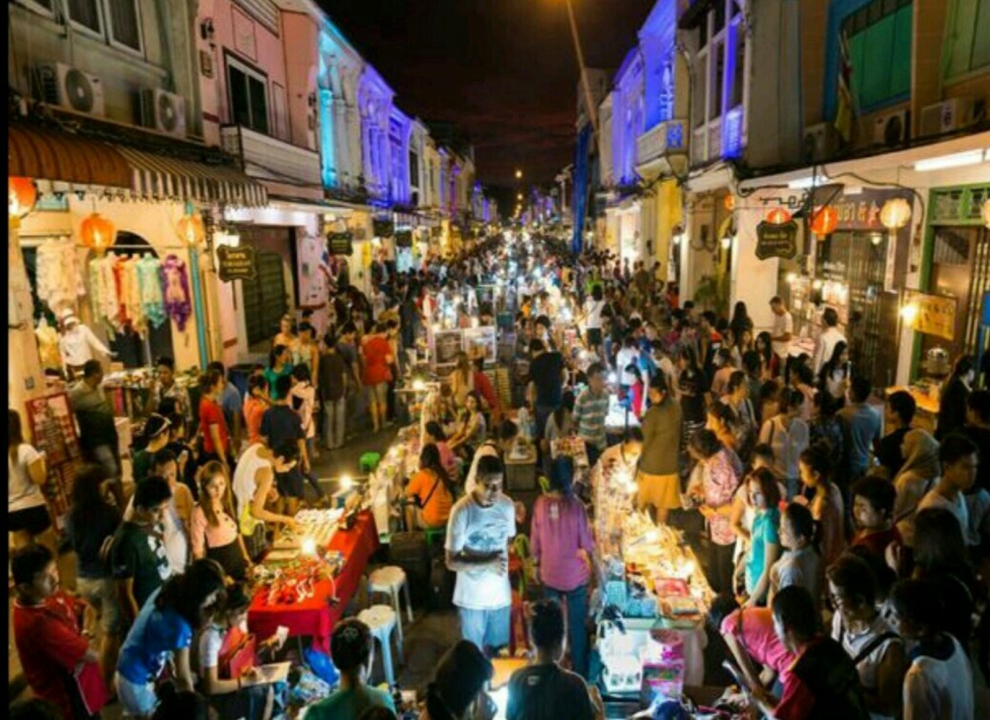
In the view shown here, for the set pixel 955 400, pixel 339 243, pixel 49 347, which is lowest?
pixel 955 400

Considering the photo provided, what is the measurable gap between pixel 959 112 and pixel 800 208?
13.6 ft

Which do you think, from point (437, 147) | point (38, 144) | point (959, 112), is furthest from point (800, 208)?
point (437, 147)

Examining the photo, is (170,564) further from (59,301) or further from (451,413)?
(59,301)

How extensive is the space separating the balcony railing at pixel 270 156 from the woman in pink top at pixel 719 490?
1053 centimetres

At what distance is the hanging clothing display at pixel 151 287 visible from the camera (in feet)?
34.7

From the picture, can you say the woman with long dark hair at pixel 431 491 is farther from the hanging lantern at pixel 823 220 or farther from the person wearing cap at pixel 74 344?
the hanging lantern at pixel 823 220

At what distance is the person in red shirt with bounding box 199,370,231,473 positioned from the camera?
830 centimetres

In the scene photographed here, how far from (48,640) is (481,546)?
9.68 feet

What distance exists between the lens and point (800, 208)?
1330 centimetres

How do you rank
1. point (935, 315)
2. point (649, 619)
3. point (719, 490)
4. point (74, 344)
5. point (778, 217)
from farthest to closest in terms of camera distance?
point (778, 217)
point (74, 344)
point (935, 315)
point (719, 490)
point (649, 619)

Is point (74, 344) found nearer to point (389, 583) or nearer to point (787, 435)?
point (389, 583)

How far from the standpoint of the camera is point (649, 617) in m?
5.17

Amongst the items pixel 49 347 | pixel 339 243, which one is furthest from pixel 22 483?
pixel 339 243

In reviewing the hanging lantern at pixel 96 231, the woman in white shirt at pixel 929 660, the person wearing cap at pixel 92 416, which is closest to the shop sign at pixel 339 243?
the hanging lantern at pixel 96 231
